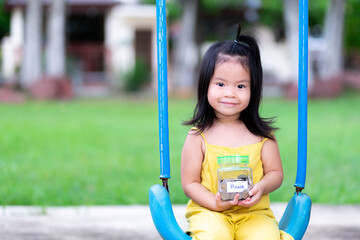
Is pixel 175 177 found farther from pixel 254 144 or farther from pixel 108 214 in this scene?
pixel 254 144

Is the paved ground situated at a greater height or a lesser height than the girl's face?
lesser

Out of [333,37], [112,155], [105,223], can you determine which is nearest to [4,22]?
[333,37]

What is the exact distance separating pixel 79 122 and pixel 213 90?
794 cm

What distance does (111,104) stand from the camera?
14.4 metres

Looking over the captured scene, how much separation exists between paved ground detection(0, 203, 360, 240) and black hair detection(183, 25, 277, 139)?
3.14 feet

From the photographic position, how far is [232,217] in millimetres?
2418

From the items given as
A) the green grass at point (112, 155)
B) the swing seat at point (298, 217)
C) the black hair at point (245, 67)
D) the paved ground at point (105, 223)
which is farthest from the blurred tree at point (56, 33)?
the swing seat at point (298, 217)

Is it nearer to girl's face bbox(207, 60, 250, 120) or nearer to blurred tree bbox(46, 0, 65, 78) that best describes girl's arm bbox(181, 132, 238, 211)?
girl's face bbox(207, 60, 250, 120)

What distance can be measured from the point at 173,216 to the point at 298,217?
21.0 inches

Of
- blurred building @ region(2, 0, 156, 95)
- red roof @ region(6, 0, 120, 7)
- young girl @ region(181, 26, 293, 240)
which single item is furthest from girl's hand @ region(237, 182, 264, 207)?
red roof @ region(6, 0, 120, 7)

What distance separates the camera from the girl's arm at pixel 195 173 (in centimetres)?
240

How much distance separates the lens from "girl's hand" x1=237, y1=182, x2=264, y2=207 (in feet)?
7.35

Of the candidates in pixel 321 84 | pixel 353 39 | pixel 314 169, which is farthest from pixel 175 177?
pixel 353 39

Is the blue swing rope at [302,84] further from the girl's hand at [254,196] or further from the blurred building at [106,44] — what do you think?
the blurred building at [106,44]
